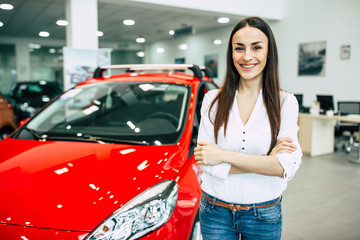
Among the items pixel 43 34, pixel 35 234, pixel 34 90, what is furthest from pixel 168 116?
pixel 43 34

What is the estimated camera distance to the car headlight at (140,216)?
1.18 m

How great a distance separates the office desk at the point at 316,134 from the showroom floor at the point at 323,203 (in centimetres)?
67

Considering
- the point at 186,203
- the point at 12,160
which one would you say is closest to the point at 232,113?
the point at 186,203

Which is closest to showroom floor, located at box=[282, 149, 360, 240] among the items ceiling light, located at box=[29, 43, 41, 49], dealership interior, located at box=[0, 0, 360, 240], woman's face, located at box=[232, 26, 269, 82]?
dealership interior, located at box=[0, 0, 360, 240]

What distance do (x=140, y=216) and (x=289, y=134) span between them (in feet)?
2.25

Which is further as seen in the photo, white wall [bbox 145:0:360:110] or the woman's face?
A: white wall [bbox 145:0:360:110]

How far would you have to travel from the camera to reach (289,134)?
1096 mm

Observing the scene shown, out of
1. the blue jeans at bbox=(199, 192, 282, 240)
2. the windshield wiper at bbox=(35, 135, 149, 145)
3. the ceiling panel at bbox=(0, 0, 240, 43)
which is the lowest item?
the blue jeans at bbox=(199, 192, 282, 240)

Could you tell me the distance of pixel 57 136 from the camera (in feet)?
6.26

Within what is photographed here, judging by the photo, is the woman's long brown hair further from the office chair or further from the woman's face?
the office chair

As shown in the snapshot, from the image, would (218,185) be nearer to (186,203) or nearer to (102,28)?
(186,203)

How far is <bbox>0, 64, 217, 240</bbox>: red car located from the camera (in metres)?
1.20

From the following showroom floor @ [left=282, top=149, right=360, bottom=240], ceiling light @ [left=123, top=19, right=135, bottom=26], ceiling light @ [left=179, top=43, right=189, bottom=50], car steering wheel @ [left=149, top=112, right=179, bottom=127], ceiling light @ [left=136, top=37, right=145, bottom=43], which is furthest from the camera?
ceiling light @ [left=136, top=37, right=145, bottom=43]

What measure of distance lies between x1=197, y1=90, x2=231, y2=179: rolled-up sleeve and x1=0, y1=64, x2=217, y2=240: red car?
0.34 m
